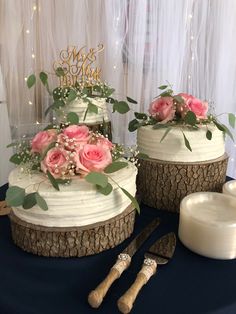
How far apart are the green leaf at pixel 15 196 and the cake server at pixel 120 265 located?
24 cm

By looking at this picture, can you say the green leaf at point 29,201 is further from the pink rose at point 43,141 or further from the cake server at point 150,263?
the cake server at point 150,263

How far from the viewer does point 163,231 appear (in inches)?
37.8

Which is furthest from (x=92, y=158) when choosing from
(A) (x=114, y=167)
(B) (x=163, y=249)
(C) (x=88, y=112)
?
(C) (x=88, y=112)

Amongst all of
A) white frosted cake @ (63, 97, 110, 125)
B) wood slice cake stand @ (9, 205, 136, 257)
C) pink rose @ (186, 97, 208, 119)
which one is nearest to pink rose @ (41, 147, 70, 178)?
wood slice cake stand @ (9, 205, 136, 257)

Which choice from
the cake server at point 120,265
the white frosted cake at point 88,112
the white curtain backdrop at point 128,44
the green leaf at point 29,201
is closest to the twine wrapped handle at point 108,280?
the cake server at point 120,265

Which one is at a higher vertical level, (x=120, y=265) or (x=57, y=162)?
(x=57, y=162)

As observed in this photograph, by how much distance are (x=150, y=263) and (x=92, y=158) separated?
0.26 m

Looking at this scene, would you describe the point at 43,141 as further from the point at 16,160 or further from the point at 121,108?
the point at 121,108

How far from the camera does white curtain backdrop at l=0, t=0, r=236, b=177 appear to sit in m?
1.83

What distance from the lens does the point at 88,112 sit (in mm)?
1389

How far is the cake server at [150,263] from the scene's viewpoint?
652 mm

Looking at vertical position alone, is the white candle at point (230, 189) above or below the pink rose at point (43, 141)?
below

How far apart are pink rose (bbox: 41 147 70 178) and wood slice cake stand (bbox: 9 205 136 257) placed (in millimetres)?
127

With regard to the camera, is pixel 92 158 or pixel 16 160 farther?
pixel 16 160
